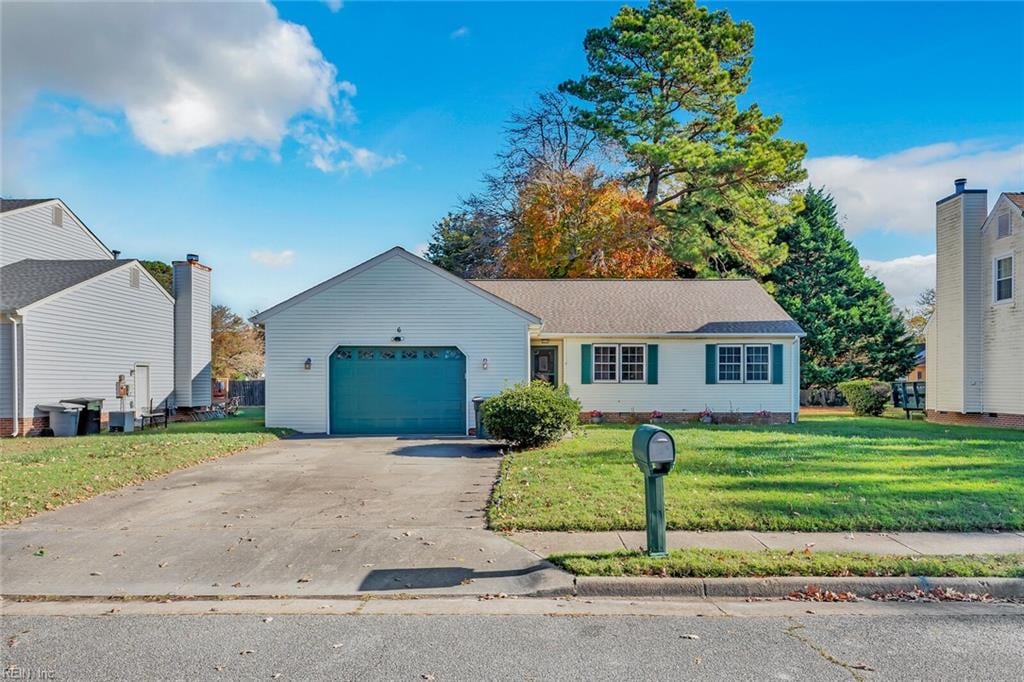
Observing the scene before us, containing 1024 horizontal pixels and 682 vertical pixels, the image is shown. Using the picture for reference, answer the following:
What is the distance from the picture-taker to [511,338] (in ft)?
57.5

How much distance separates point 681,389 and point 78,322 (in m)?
18.4

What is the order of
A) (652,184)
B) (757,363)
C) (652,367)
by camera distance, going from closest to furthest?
1. (652,367)
2. (757,363)
3. (652,184)

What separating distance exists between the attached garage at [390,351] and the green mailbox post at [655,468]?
454 inches

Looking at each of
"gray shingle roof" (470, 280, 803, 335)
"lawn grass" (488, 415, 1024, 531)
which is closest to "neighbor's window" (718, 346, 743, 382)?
"gray shingle roof" (470, 280, 803, 335)

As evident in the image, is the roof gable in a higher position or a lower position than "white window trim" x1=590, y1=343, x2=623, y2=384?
higher

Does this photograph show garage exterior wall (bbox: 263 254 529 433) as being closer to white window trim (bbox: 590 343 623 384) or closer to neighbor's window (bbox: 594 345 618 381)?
white window trim (bbox: 590 343 623 384)

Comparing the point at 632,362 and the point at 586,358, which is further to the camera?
the point at 632,362

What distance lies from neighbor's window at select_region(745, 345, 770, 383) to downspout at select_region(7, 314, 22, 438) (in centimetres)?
2064

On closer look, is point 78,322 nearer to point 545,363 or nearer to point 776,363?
point 545,363

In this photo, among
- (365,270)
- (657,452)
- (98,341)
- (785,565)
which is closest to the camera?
(785,565)

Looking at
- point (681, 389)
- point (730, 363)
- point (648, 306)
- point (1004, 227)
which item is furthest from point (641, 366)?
point (1004, 227)

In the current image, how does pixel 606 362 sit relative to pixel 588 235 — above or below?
below

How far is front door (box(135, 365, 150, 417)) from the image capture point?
21.6m

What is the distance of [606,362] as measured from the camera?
19.4 meters
